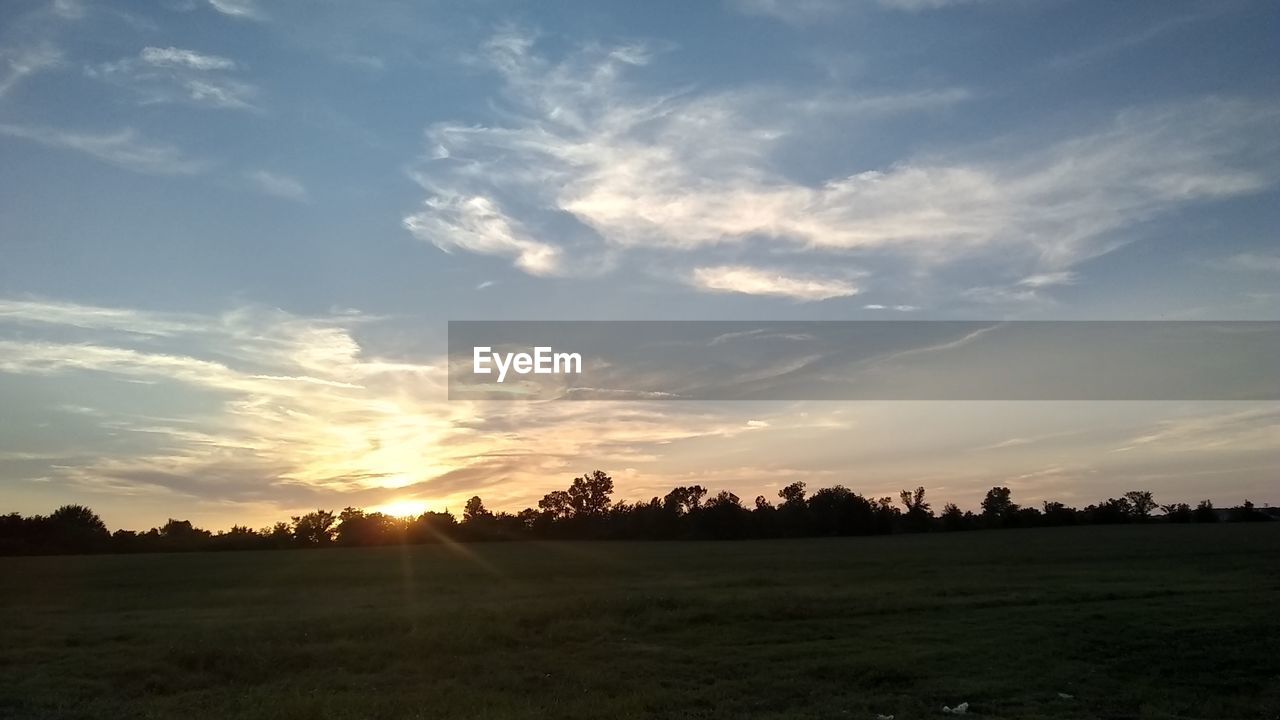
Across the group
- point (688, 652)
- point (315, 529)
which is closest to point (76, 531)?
point (315, 529)

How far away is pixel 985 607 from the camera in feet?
102

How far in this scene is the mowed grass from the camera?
17594mm

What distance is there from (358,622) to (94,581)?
44.0 metres

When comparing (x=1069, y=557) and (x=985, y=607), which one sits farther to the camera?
(x=1069, y=557)

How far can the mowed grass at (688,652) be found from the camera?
17.6 meters

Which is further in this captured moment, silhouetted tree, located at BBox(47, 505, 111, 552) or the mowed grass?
silhouetted tree, located at BBox(47, 505, 111, 552)

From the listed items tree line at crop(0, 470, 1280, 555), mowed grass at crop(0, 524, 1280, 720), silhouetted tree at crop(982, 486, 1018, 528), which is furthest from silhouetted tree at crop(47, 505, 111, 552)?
silhouetted tree at crop(982, 486, 1018, 528)

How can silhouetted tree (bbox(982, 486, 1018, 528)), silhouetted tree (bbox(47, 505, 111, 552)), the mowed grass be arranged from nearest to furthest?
1. the mowed grass
2. silhouetted tree (bbox(47, 505, 111, 552))
3. silhouetted tree (bbox(982, 486, 1018, 528))

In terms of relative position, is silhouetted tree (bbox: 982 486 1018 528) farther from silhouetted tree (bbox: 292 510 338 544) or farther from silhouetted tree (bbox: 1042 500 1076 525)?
silhouetted tree (bbox: 292 510 338 544)

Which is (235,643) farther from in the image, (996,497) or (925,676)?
(996,497)

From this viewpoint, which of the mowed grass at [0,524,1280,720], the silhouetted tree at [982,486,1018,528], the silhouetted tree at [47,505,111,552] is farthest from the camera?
the silhouetted tree at [982,486,1018,528]

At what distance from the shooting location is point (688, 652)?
2311cm

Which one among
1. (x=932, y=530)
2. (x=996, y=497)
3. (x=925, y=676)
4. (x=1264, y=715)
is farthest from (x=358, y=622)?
(x=996, y=497)

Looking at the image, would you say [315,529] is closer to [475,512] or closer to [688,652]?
[475,512]
